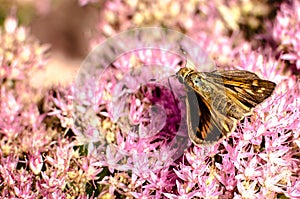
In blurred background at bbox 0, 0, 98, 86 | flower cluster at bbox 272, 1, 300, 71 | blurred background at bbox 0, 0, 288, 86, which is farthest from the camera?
blurred background at bbox 0, 0, 98, 86

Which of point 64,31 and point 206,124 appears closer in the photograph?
point 206,124

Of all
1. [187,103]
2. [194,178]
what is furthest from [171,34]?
[194,178]

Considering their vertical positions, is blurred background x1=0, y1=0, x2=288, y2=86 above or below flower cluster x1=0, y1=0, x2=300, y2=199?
above

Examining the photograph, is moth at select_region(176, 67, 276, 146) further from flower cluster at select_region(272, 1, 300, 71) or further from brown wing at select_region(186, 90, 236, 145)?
flower cluster at select_region(272, 1, 300, 71)

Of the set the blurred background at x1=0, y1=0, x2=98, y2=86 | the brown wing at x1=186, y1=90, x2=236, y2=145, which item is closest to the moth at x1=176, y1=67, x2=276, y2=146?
the brown wing at x1=186, y1=90, x2=236, y2=145

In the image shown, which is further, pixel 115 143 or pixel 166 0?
pixel 166 0

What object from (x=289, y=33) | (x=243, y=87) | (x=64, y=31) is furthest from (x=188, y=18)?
(x=64, y=31)

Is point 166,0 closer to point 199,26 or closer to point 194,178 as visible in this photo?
point 199,26

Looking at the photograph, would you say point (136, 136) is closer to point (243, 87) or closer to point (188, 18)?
point (243, 87)
